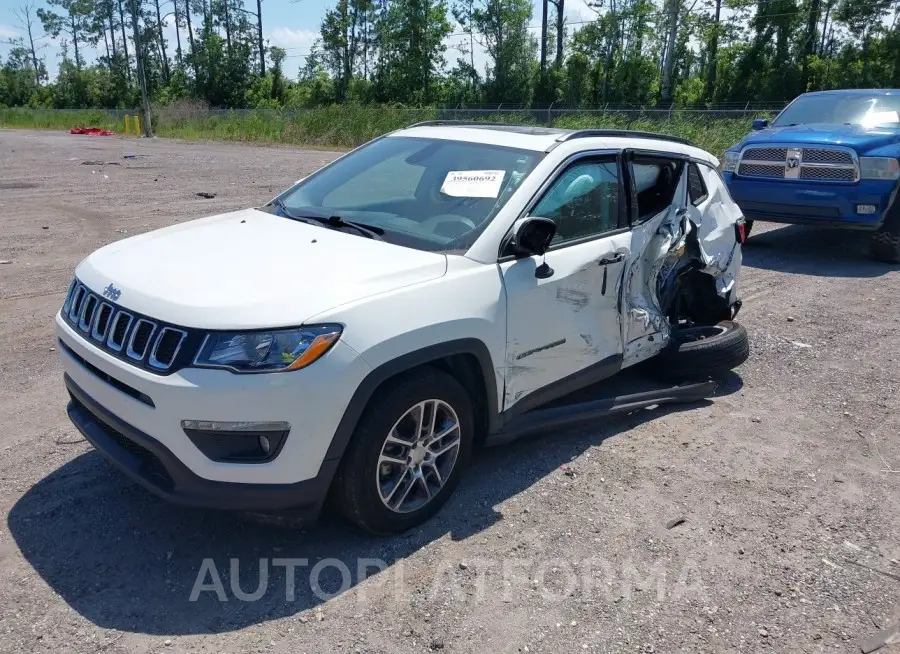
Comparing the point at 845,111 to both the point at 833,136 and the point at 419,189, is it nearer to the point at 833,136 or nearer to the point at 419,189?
the point at 833,136

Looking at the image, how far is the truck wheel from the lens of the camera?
10.6 feet

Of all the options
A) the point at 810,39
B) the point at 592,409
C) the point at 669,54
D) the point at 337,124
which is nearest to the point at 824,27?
the point at 810,39

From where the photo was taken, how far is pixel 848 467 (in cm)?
441

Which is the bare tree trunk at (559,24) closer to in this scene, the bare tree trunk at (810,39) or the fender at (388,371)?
the bare tree trunk at (810,39)

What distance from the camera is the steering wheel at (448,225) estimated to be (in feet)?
12.6

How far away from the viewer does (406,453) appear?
136 inches

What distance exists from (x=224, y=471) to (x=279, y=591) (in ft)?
1.90

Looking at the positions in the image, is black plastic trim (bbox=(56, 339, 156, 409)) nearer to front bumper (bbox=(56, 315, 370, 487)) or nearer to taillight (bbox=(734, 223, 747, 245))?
front bumper (bbox=(56, 315, 370, 487))

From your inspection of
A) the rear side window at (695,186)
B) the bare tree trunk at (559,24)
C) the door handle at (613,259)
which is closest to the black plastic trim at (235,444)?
the door handle at (613,259)

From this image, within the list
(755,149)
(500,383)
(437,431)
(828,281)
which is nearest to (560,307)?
(500,383)

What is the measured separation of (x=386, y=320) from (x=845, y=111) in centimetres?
941

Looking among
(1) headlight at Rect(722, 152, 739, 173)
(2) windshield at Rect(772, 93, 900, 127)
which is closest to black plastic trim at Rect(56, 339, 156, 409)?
(1) headlight at Rect(722, 152, 739, 173)

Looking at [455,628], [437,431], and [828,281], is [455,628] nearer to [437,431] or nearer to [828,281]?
[437,431]

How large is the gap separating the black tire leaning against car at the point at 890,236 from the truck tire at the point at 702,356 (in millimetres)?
5267
